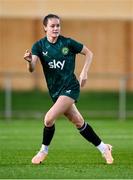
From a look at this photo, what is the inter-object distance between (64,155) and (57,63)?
226 centimetres

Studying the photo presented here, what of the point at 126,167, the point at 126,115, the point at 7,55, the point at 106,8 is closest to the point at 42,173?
the point at 126,167

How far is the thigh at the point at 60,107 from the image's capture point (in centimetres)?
1277

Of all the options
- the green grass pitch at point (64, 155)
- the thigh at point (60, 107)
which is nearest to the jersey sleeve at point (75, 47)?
the thigh at point (60, 107)

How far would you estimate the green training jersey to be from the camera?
12.9 meters

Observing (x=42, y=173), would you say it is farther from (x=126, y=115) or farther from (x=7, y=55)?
(x=7, y=55)

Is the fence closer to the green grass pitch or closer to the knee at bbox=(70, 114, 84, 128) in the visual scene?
the green grass pitch

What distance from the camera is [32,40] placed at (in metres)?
32.2

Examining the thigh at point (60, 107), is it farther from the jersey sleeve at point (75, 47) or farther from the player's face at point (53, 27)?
the player's face at point (53, 27)

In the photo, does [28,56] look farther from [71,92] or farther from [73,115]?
[73,115]

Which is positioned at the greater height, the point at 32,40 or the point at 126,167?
the point at 126,167

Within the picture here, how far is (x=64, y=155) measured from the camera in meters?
14.6

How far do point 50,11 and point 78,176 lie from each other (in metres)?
22.1

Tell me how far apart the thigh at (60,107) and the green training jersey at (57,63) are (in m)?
0.16

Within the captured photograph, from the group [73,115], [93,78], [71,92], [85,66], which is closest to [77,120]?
[73,115]
